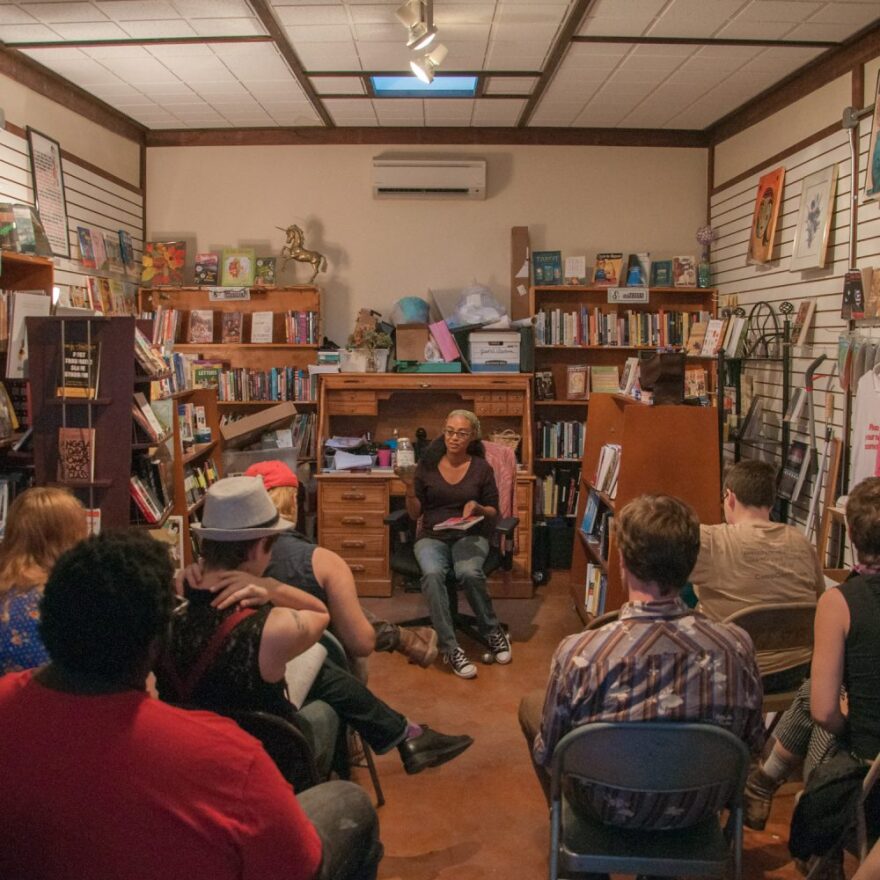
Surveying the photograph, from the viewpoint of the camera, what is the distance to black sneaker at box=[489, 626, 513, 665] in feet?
14.4

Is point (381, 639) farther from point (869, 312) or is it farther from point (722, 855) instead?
point (869, 312)

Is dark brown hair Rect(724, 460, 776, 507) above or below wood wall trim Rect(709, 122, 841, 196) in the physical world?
below

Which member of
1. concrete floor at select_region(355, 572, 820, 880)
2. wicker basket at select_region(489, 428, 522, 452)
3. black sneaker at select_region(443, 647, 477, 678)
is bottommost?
concrete floor at select_region(355, 572, 820, 880)

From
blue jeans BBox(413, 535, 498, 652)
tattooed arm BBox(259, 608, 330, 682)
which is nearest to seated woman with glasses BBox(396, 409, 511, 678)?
blue jeans BBox(413, 535, 498, 652)

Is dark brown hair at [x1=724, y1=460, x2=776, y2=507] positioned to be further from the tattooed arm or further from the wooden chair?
the tattooed arm

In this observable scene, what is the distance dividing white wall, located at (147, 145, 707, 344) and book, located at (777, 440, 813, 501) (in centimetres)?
235

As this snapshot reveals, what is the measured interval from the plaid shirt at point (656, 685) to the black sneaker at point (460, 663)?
2.30m

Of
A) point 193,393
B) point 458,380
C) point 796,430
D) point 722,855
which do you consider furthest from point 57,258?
point 722,855

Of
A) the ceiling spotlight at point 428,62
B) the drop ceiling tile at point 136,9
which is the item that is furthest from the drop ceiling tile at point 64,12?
the ceiling spotlight at point 428,62

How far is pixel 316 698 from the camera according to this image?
2.48 metres

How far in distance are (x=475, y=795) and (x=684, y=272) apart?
4.42m

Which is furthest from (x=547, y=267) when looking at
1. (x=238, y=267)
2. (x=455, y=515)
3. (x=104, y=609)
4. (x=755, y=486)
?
(x=104, y=609)

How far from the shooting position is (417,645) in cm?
312

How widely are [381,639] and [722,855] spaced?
1418 mm
